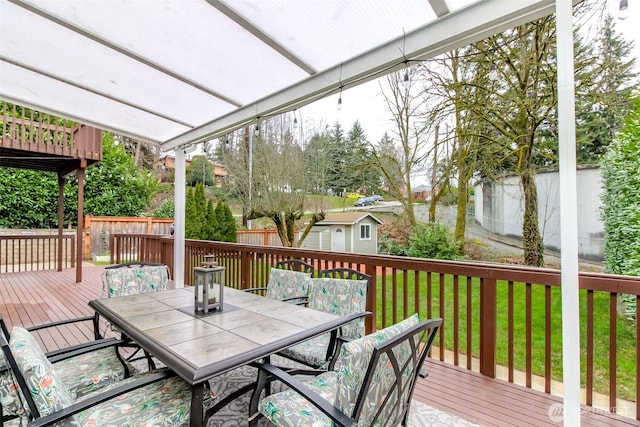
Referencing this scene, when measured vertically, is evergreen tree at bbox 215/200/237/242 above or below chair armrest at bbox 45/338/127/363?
above

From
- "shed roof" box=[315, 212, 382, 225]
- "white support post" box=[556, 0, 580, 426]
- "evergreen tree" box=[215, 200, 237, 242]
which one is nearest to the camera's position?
"white support post" box=[556, 0, 580, 426]

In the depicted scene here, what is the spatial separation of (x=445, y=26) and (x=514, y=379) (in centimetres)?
279

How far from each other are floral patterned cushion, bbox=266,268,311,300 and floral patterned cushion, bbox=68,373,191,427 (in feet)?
4.29

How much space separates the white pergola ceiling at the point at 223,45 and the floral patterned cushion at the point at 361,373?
6.59 ft

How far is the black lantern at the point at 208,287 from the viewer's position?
2.17 m

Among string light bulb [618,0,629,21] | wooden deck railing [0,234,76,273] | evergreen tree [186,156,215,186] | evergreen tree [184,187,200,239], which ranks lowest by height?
wooden deck railing [0,234,76,273]

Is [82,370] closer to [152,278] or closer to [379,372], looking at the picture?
[152,278]

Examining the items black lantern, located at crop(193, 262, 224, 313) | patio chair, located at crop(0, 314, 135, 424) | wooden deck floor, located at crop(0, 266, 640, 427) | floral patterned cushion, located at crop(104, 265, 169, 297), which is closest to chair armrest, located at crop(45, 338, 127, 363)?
patio chair, located at crop(0, 314, 135, 424)

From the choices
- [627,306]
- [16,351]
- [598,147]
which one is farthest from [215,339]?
[598,147]

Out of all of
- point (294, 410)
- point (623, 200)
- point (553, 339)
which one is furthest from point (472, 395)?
point (623, 200)

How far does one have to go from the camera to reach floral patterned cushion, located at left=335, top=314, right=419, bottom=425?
1.20m

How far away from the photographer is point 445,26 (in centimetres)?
217

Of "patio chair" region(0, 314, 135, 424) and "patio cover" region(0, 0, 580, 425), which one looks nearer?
"patio chair" region(0, 314, 135, 424)

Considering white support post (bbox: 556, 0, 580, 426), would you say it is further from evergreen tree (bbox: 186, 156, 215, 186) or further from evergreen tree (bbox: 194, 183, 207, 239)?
evergreen tree (bbox: 186, 156, 215, 186)
